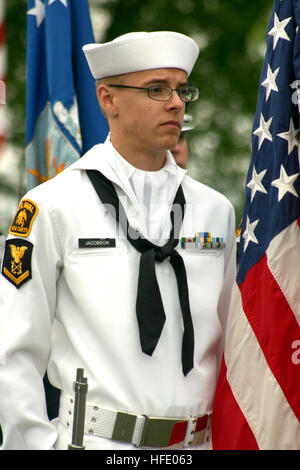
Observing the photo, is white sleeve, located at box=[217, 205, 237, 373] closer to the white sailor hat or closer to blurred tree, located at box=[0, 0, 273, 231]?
the white sailor hat

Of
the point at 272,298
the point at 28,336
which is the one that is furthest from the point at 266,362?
the point at 28,336

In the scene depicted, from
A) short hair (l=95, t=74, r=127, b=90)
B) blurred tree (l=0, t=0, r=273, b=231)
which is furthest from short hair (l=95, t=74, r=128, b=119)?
blurred tree (l=0, t=0, r=273, b=231)

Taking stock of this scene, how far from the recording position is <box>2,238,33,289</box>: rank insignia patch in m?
3.39

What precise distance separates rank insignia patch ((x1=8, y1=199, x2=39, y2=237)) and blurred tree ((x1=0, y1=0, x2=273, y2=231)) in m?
5.95

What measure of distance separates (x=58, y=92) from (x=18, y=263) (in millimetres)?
1822

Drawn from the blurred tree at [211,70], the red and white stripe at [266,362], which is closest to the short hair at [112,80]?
the red and white stripe at [266,362]

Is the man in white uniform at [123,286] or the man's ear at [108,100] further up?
the man's ear at [108,100]

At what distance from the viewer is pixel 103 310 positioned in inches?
133

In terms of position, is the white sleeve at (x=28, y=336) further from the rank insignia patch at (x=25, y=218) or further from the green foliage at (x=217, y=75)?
the green foliage at (x=217, y=75)

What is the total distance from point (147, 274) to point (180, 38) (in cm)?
110

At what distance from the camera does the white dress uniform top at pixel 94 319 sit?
333cm

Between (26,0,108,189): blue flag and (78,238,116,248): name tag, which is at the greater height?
(26,0,108,189): blue flag

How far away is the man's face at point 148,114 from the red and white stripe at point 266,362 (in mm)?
627

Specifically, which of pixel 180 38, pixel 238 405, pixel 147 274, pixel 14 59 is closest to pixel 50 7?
pixel 180 38
